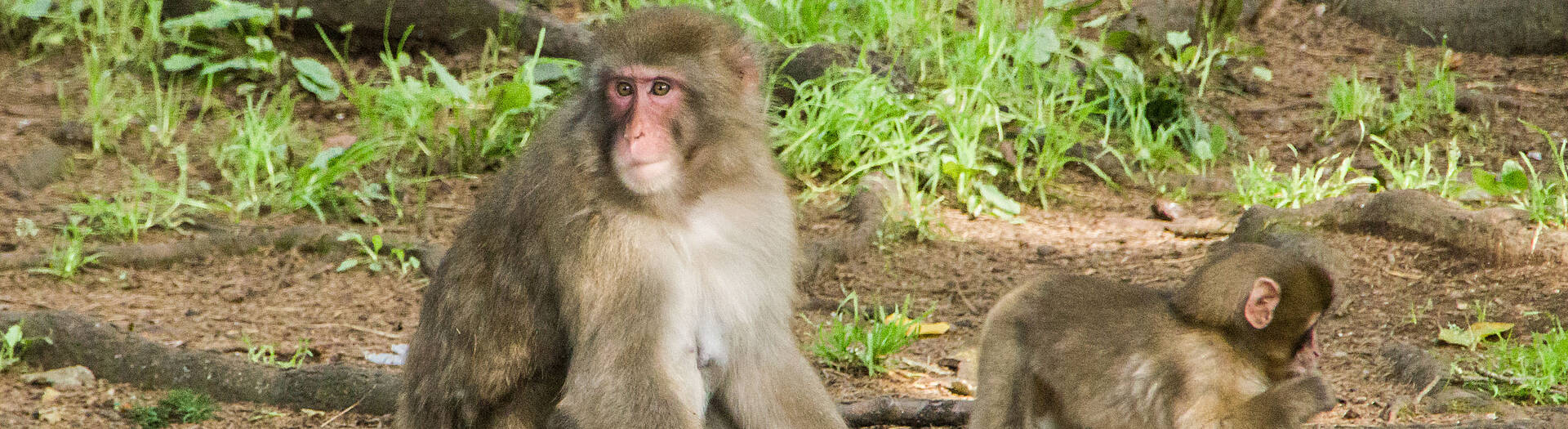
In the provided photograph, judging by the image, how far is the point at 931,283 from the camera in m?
5.65

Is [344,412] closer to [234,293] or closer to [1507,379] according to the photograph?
[234,293]

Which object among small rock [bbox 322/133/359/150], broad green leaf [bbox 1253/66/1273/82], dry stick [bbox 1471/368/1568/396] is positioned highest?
dry stick [bbox 1471/368/1568/396]

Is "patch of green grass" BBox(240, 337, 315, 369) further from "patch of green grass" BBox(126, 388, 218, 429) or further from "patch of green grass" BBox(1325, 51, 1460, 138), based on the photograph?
"patch of green grass" BBox(1325, 51, 1460, 138)

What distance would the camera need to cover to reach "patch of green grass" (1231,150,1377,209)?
593 cm

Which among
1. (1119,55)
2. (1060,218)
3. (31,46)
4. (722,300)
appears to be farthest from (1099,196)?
(31,46)

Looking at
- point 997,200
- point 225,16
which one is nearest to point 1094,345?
point 997,200

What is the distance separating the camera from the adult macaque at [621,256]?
312cm

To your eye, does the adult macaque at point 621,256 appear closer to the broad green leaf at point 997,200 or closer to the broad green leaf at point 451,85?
the broad green leaf at point 997,200

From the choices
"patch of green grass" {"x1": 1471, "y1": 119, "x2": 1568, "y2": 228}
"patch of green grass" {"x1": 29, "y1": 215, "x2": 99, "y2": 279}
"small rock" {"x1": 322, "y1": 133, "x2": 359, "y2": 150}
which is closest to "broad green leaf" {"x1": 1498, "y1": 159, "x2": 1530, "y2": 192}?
"patch of green grass" {"x1": 1471, "y1": 119, "x2": 1568, "y2": 228}

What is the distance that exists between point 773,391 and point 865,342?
1.14 m

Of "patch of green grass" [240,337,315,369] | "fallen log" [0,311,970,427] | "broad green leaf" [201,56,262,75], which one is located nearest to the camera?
"fallen log" [0,311,970,427]

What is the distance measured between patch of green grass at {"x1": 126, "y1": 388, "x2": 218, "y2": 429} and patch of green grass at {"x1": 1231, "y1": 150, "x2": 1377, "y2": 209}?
4.05 metres

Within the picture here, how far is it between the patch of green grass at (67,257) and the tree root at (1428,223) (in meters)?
4.33

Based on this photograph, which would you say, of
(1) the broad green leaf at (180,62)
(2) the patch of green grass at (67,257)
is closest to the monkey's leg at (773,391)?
(2) the patch of green grass at (67,257)
